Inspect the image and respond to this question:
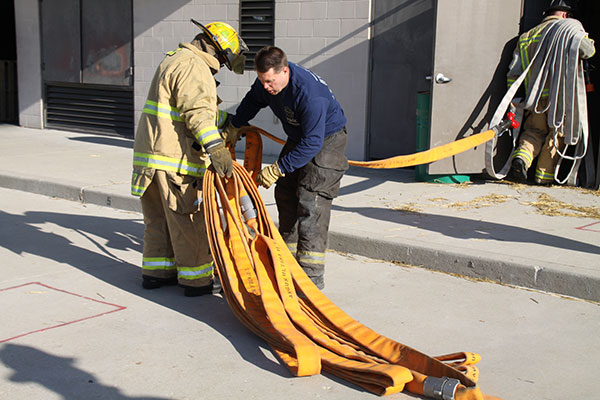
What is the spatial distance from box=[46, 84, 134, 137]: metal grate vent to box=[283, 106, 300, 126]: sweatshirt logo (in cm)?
866

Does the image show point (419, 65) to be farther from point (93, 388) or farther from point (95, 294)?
point (93, 388)

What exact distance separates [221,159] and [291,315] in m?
1.17

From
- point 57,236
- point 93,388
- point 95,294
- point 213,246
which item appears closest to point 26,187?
point 57,236

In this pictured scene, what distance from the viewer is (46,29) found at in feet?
45.3

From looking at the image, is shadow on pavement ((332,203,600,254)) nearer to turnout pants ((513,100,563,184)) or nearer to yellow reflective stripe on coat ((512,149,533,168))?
yellow reflective stripe on coat ((512,149,533,168))

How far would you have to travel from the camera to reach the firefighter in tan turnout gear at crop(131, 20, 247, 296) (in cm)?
472

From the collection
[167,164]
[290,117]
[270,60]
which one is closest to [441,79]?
[290,117]

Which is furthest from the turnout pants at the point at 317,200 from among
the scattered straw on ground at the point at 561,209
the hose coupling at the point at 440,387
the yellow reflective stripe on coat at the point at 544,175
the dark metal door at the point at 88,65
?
the dark metal door at the point at 88,65

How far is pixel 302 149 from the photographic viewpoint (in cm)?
486

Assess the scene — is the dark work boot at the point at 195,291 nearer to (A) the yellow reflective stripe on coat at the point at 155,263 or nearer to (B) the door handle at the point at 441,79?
(A) the yellow reflective stripe on coat at the point at 155,263

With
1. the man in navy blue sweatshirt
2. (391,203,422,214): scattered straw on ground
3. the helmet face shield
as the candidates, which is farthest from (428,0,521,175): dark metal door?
the man in navy blue sweatshirt

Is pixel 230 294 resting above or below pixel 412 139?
below

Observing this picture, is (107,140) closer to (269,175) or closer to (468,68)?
(468,68)

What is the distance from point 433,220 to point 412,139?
3.42 m
